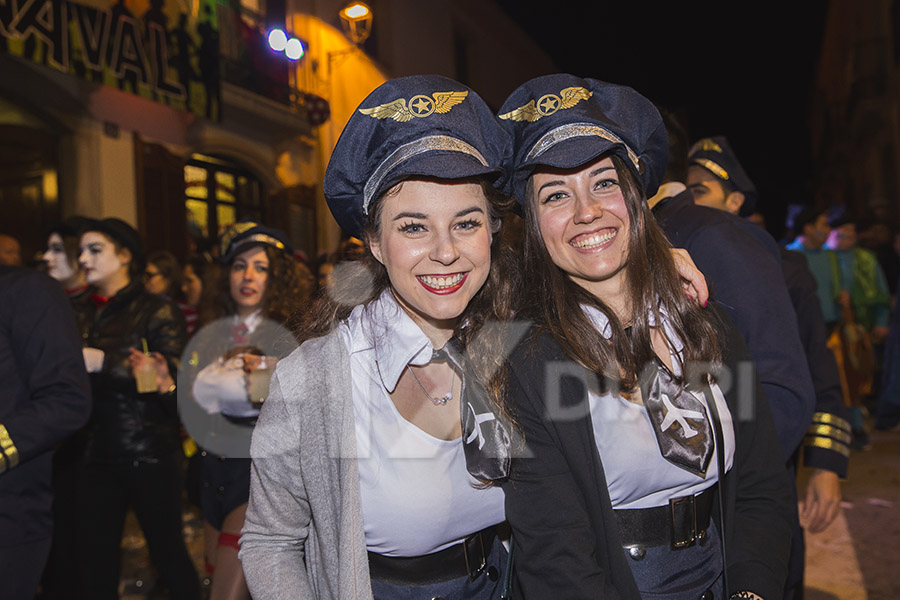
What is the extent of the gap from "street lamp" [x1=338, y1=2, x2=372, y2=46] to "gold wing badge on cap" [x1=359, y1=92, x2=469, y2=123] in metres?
10.9

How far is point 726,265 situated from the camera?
6.56 feet

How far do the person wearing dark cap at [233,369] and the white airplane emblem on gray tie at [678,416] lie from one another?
62.7 inches

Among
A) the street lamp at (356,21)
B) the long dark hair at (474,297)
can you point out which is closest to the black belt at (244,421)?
the long dark hair at (474,297)

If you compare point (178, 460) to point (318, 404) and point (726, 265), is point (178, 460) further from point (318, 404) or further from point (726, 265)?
point (726, 265)

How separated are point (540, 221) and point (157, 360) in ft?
7.83

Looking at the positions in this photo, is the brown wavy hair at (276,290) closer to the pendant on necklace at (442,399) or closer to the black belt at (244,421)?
the black belt at (244,421)

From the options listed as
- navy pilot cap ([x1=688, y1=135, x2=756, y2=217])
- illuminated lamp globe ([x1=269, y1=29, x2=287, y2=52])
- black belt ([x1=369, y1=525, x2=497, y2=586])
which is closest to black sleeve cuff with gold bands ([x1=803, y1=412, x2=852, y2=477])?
navy pilot cap ([x1=688, y1=135, x2=756, y2=217])

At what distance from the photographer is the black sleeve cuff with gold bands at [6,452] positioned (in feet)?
7.07

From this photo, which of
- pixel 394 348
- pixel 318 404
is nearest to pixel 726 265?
pixel 394 348

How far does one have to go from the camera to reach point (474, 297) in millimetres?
1904

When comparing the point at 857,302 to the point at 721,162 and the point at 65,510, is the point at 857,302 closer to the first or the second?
the point at 721,162

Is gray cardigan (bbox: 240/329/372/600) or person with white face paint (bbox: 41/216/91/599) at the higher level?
gray cardigan (bbox: 240/329/372/600)

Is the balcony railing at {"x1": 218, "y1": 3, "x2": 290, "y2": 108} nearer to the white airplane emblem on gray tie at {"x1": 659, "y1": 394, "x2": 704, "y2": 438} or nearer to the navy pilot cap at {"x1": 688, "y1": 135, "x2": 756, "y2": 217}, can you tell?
the navy pilot cap at {"x1": 688, "y1": 135, "x2": 756, "y2": 217}

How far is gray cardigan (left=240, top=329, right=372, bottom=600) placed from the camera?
5.22 feet
